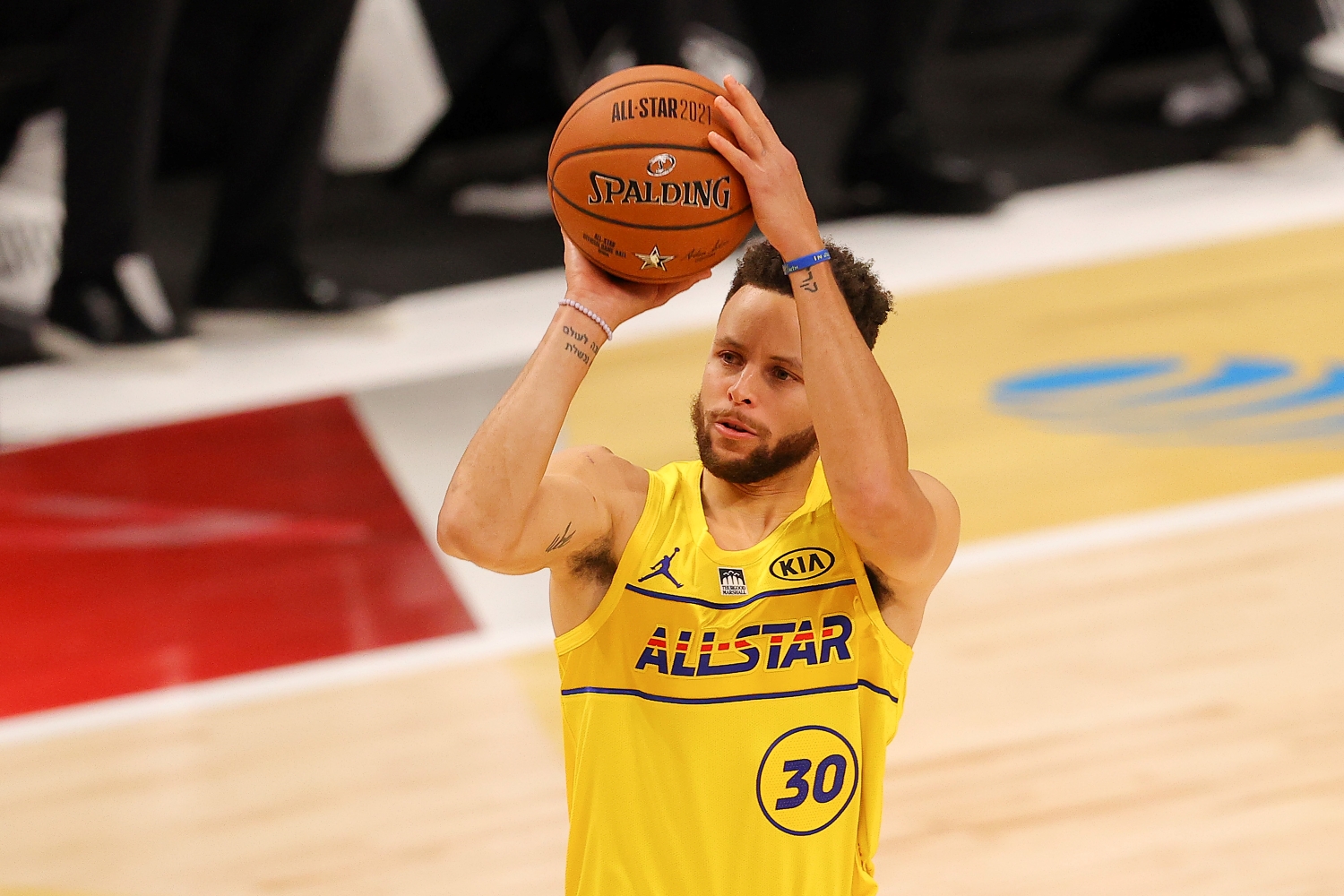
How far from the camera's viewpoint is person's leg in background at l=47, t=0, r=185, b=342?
629cm

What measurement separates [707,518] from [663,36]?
5.01 meters

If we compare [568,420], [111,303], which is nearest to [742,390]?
[568,420]

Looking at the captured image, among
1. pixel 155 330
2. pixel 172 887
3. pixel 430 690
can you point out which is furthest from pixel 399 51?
pixel 172 887

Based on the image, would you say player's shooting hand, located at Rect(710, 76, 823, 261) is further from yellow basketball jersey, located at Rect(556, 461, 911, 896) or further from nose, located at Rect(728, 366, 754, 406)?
yellow basketball jersey, located at Rect(556, 461, 911, 896)

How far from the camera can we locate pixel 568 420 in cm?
586

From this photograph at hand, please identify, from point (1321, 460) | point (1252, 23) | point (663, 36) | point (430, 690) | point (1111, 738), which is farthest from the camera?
point (1252, 23)

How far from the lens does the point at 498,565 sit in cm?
213

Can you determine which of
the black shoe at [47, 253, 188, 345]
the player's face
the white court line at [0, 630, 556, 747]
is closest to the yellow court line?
the white court line at [0, 630, 556, 747]

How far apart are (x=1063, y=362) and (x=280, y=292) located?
3.04 meters

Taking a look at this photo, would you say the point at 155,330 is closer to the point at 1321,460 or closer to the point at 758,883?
the point at 1321,460

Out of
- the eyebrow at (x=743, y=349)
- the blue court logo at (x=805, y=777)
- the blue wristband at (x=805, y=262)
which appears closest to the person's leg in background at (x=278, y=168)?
the eyebrow at (x=743, y=349)

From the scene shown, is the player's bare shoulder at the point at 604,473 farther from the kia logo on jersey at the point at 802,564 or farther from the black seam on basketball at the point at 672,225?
the black seam on basketball at the point at 672,225

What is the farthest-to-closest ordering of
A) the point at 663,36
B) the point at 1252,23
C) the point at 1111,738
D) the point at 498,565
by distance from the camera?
1. the point at 1252,23
2. the point at 663,36
3. the point at 1111,738
4. the point at 498,565

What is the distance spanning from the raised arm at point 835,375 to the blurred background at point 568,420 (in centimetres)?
177
